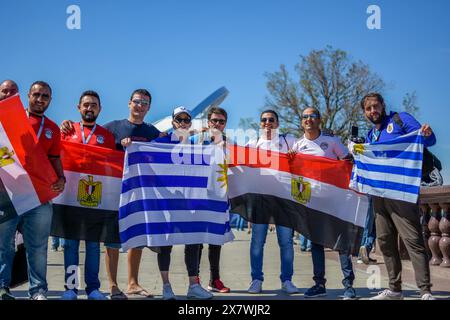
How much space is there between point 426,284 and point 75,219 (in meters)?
4.01

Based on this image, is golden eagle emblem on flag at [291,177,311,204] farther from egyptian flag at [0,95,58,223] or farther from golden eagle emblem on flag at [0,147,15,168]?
golden eagle emblem on flag at [0,147,15,168]

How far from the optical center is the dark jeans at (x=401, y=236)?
5.92m

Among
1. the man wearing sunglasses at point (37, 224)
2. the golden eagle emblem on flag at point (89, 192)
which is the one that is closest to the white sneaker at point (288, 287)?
the golden eagle emblem on flag at point (89, 192)

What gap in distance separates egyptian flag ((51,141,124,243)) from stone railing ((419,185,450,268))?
4772mm

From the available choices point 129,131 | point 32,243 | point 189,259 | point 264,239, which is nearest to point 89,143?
point 129,131

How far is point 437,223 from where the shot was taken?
8312mm

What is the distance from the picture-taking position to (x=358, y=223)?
6.87 m

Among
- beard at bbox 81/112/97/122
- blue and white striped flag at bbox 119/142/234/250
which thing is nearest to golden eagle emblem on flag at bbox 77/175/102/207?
blue and white striped flag at bbox 119/142/234/250

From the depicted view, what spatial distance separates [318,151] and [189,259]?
7.03 ft

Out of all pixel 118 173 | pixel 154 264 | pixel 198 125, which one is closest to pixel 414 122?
pixel 198 125

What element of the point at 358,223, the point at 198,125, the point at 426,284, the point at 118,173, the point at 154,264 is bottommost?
the point at 154,264

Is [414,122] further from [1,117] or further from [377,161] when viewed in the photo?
[1,117]

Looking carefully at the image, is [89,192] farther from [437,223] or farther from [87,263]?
[437,223]

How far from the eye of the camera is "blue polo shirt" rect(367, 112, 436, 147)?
6180 mm
